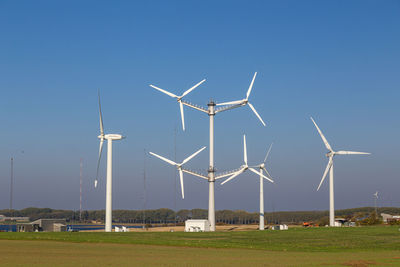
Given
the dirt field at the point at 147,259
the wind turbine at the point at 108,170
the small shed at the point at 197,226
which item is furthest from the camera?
the small shed at the point at 197,226

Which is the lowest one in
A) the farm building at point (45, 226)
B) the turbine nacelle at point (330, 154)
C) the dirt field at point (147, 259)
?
the farm building at point (45, 226)

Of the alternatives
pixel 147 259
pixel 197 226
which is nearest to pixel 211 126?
pixel 197 226

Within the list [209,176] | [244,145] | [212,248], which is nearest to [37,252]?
[212,248]

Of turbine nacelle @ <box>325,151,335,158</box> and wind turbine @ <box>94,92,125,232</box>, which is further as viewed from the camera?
turbine nacelle @ <box>325,151,335,158</box>

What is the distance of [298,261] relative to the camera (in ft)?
129

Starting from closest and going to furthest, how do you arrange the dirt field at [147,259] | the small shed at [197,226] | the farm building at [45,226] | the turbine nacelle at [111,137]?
the dirt field at [147,259] < the turbine nacelle at [111,137] < the small shed at [197,226] < the farm building at [45,226]

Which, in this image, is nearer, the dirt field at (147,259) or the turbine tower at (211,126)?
the dirt field at (147,259)

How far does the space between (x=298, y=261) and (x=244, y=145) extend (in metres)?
76.6

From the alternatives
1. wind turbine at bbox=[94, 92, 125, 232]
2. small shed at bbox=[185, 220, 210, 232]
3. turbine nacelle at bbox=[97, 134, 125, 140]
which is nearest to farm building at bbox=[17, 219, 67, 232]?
wind turbine at bbox=[94, 92, 125, 232]

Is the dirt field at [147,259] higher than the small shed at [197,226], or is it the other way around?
the dirt field at [147,259]

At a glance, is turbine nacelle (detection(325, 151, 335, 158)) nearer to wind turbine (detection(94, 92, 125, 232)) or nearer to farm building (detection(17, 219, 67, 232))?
wind turbine (detection(94, 92, 125, 232))

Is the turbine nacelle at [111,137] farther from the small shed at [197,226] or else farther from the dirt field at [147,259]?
the dirt field at [147,259]

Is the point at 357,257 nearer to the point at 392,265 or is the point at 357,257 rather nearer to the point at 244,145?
the point at 392,265

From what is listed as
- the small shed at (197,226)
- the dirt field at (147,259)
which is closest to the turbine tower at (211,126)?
the small shed at (197,226)
